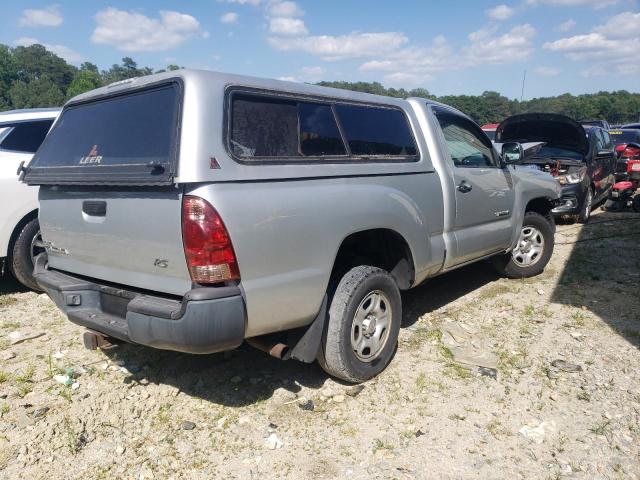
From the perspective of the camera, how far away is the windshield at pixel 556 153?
903 cm

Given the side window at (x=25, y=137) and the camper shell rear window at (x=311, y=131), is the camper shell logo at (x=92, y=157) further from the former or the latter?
the side window at (x=25, y=137)

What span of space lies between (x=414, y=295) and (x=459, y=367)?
63.4 inches

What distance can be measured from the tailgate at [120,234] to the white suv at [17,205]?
2.07 meters

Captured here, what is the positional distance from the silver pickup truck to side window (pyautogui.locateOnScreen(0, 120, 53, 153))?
2228mm

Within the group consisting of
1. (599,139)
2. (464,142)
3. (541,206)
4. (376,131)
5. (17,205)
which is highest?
(376,131)

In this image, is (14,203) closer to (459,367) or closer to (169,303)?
(169,303)

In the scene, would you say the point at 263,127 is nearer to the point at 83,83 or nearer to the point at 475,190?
the point at 475,190

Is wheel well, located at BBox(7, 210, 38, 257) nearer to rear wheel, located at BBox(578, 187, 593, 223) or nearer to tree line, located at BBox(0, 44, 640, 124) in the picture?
rear wheel, located at BBox(578, 187, 593, 223)

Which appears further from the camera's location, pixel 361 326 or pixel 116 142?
pixel 361 326

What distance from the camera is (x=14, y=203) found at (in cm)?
503

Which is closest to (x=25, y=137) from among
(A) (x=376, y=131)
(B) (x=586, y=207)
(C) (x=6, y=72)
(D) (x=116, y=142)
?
(D) (x=116, y=142)

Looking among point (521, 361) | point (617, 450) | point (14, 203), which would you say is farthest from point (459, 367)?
point (14, 203)

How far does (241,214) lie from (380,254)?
5.04 ft

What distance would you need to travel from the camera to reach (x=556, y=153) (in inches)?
362
